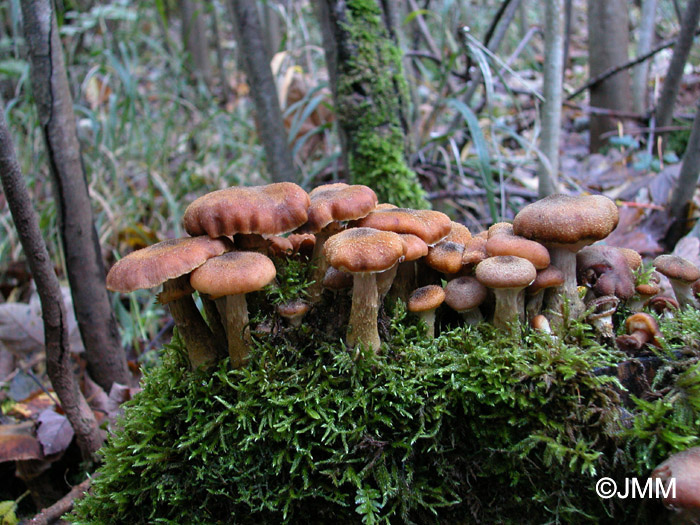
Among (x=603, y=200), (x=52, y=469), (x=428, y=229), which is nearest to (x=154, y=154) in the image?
(x=52, y=469)

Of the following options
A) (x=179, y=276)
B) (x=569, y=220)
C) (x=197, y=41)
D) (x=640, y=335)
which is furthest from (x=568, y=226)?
(x=197, y=41)

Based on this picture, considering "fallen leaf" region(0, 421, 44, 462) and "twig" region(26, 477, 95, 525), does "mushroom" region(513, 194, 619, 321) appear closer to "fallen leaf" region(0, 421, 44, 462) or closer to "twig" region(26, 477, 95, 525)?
"twig" region(26, 477, 95, 525)

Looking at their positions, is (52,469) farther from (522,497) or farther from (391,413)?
(522,497)

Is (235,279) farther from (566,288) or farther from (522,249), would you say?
(566,288)

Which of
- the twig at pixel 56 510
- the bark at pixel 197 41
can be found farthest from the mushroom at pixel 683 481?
the bark at pixel 197 41

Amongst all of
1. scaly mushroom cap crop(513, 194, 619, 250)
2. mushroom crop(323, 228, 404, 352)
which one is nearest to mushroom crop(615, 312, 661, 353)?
scaly mushroom cap crop(513, 194, 619, 250)

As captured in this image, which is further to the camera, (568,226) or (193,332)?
(193,332)
